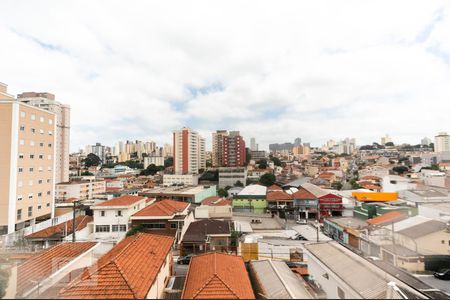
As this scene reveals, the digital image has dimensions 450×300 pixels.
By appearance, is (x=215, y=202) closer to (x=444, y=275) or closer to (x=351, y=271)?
(x=444, y=275)

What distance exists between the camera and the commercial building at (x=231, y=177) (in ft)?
93.8

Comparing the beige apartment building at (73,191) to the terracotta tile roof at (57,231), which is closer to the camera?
the terracotta tile roof at (57,231)

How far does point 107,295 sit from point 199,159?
120ft

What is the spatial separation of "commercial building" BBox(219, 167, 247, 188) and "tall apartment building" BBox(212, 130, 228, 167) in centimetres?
1252

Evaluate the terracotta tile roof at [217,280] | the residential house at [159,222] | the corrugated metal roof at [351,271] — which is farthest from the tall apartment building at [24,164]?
the corrugated metal roof at [351,271]

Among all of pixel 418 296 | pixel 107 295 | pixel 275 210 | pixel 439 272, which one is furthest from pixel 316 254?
pixel 275 210

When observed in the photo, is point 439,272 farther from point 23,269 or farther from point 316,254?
Answer: point 23,269

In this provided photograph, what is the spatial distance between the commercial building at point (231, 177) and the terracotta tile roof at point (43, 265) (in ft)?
81.2

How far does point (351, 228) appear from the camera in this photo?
10023 mm

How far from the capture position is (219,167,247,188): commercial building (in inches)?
1125

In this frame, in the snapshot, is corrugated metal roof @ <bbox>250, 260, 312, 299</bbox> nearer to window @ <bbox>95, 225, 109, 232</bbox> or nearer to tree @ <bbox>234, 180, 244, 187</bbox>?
window @ <bbox>95, 225, 109, 232</bbox>

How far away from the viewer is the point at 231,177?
28719mm

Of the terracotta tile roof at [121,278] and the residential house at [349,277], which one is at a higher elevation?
the terracotta tile roof at [121,278]

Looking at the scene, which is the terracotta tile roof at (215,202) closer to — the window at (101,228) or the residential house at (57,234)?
the window at (101,228)
